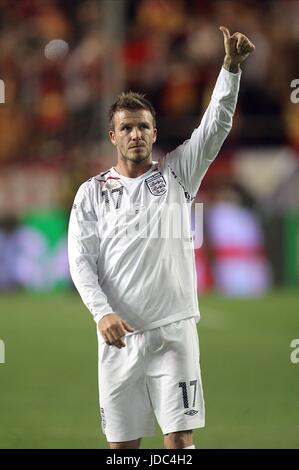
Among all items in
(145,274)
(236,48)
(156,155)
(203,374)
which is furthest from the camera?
(156,155)

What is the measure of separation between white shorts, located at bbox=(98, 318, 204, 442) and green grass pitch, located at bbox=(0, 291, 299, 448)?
68.5 inches

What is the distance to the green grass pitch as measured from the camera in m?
7.39

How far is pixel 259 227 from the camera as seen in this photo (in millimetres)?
16188

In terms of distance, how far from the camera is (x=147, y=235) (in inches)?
207

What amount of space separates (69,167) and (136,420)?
12.0m

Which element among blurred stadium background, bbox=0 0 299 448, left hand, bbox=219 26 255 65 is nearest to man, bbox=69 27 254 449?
left hand, bbox=219 26 255 65

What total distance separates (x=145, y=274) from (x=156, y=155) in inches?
469

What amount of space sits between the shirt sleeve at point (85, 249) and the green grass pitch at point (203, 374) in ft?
6.36

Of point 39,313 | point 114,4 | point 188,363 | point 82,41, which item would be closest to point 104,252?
point 188,363

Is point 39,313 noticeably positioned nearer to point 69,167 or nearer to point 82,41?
point 69,167

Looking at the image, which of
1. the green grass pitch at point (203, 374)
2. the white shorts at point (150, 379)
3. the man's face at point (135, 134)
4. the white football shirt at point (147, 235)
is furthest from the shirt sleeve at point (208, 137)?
the green grass pitch at point (203, 374)

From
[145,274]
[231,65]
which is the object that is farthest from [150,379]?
[231,65]

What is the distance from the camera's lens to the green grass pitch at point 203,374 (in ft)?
24.3

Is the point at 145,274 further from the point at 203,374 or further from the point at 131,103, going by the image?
the point at 203,374
